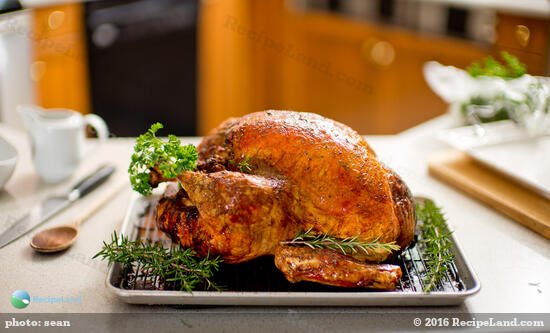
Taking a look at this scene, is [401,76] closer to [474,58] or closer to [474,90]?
[474,58]

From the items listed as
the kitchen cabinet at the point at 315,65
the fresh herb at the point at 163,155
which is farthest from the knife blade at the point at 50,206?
the kitchen cabinet at the point at 315,65

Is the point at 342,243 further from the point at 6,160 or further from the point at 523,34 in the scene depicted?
the point at 523,34

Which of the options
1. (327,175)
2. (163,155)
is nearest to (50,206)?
(163,155)

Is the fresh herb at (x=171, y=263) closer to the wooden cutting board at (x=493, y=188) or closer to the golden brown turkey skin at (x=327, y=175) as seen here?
the golden brown turkey skin at (x=327, y=175)

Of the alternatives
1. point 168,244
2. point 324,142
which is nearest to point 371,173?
point 324,142

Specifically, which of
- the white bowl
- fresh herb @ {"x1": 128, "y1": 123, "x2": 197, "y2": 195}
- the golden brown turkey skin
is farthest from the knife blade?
the golden brown turkey skin

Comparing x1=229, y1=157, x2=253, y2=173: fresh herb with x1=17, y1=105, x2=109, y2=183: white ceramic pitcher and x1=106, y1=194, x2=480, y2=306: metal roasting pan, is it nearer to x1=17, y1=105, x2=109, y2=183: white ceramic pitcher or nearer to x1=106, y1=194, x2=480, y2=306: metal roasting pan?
x1=106, y1=194, x2=480, y2=306: metal roasting pan
